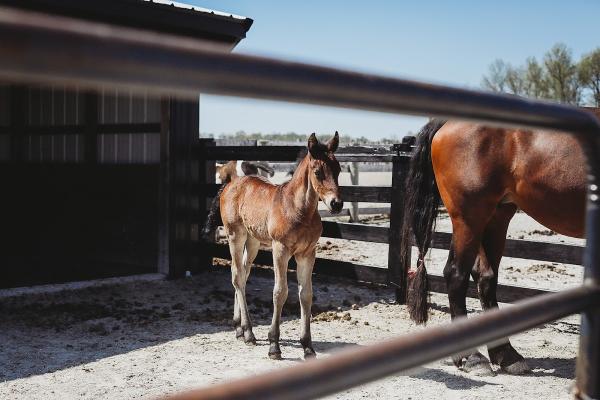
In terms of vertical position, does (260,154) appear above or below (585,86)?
below

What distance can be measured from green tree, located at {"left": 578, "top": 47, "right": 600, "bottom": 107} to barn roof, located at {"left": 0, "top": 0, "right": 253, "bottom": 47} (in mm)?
35798

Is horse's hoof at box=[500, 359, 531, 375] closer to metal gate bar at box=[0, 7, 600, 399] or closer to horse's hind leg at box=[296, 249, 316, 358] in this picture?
horse's hind leg at box=[296, 249, 316, 358]

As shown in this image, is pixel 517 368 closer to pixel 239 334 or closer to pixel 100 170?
pixel 239 334

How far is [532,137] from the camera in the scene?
14.1ft

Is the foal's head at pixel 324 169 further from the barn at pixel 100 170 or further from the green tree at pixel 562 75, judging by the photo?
the green tree at pixel 562 75

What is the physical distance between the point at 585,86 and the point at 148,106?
119 feet

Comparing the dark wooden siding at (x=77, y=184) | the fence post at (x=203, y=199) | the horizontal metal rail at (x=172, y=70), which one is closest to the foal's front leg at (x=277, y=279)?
the fence post at (x=203, y=199)

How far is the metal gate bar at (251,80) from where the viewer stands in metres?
0.43

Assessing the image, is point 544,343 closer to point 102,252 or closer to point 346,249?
point 346,249

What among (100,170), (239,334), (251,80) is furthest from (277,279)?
(100,170)

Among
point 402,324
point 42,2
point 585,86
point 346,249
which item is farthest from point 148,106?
point 585,86

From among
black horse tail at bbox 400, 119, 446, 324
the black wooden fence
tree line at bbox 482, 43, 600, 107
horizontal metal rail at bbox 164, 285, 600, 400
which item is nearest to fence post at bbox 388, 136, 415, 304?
the black wooden fence

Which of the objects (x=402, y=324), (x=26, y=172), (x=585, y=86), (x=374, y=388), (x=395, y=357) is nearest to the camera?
(x=395, y=357)

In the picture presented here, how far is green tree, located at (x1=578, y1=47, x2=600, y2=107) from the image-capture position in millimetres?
37875
